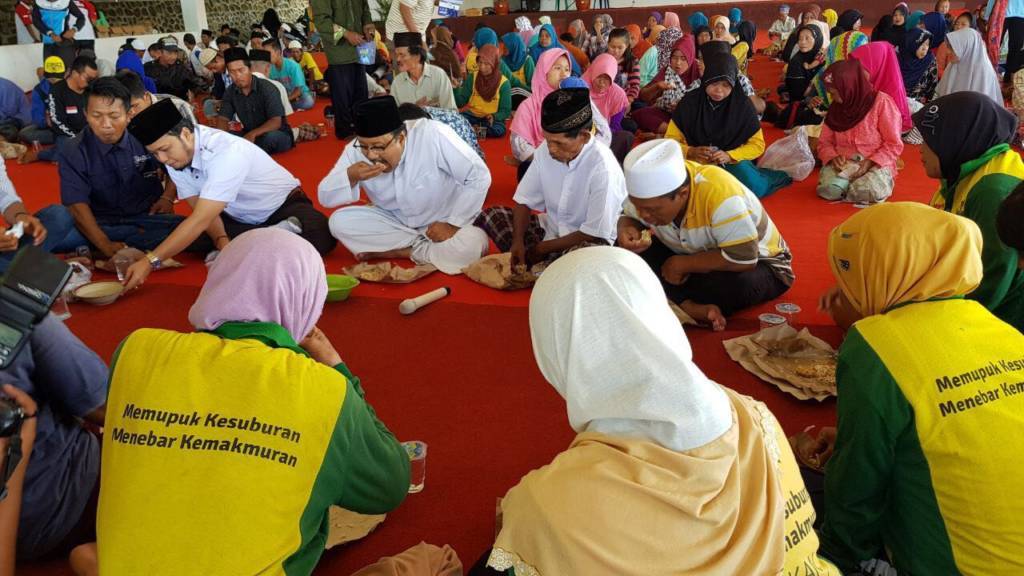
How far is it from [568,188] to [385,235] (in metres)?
0.99

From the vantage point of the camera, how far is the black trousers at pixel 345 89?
6.03 metres

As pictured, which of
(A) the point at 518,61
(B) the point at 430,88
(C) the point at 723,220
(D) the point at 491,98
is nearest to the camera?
(C) the point at 723,220

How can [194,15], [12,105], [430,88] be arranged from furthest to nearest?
[194,15], [12,105], [430,88]

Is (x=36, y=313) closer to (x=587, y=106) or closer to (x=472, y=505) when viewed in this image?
(x=472, y=505)

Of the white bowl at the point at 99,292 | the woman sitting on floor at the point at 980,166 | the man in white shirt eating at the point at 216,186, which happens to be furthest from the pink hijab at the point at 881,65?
the white bowl at the point at 99,292

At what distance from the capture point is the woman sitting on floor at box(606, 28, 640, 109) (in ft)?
21.6

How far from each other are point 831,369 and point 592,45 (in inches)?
302

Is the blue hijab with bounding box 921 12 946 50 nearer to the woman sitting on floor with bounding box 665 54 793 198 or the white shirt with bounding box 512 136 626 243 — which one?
the woman sitting on floor with bounding box 665 54 793 198

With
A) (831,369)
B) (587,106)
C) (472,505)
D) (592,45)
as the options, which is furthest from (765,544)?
(592,45)

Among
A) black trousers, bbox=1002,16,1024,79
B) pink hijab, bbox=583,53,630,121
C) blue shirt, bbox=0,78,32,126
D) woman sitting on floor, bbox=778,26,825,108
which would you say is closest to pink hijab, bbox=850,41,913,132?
pink hijab, bbox=583,53,630,121

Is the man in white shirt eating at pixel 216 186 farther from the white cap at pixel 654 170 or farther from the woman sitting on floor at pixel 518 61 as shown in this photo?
the woman sitting on floor at pixel 518 61

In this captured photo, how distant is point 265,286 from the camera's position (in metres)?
1.41

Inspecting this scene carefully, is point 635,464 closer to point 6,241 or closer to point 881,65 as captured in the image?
point 6,241

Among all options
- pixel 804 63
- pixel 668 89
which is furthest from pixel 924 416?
pixel 804 63
